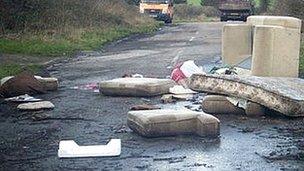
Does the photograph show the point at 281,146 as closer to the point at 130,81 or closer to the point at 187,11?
the point at 130,81

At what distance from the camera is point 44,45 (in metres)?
19.5

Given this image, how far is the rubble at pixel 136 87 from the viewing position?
10148 millimetres

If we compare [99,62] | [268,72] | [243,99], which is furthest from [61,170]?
[99,62]

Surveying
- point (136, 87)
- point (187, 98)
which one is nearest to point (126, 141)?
point (187, 98)

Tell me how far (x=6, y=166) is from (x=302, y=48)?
13.1 meters

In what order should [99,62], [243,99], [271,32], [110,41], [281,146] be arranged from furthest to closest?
[110,41], [99,62], [271,32], [243,99], [281,146]

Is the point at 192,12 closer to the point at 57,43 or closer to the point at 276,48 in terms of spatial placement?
the point at 57,43

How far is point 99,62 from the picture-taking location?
16.5m

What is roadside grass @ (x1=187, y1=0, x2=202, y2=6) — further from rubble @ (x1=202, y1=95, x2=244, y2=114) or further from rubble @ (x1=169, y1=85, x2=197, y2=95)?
rubble @ (x1=202, y1=95, x2=244, y2=114)

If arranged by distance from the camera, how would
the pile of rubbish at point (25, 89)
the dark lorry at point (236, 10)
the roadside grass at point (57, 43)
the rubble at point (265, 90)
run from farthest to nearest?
the dark lorry at point (236, 10) → the roadside grass at point (57, 43) → the pile of rubbish at point (25, 89) → the rubble at point (265, 90)

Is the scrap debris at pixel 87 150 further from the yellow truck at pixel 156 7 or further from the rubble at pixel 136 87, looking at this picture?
the yellow truck at pixel 156 7

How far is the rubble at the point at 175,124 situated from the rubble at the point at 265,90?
1284 mm

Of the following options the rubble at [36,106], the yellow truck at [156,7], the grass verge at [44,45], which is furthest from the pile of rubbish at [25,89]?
the yellow truck at [156,7]

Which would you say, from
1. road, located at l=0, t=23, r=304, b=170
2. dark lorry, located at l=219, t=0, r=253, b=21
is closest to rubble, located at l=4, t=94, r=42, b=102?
road, located at l=0, t=23, r=304, b=170
